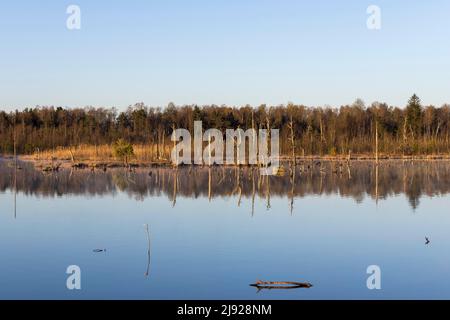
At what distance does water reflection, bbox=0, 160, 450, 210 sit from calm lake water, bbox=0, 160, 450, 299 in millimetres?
173

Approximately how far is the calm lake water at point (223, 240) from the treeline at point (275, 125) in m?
28.6

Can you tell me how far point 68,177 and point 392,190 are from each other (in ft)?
66.1

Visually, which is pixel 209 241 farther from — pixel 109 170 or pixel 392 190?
pixel 109 170

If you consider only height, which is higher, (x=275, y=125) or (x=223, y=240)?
(x=275, y=125)

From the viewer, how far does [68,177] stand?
38.1 metres

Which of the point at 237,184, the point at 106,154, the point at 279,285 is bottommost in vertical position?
the point at 279,285

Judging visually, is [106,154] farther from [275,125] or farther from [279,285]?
[279,285]

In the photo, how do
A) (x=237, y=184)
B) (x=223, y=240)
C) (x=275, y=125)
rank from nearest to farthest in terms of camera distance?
(x=223, y=240) < (x=237, y=184) < (x=275, y=125)

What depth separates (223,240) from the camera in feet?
54.8

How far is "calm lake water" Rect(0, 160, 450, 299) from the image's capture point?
1177cm

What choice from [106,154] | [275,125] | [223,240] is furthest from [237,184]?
[275,125]

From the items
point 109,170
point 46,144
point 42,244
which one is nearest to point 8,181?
point 109,170

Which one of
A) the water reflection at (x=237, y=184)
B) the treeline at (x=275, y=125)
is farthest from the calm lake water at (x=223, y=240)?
the treeline at (x=275, y=125)

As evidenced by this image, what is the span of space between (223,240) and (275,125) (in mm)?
59827
